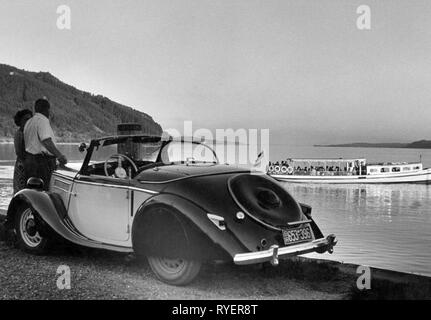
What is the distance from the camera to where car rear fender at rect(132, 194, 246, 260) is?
16.8 feet

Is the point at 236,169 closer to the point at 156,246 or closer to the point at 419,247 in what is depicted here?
the point at 156,246

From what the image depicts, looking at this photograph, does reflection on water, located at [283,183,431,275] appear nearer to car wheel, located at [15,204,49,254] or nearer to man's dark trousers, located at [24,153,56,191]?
man's dark trousers, located at [24,153,56,191]

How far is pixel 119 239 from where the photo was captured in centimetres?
609

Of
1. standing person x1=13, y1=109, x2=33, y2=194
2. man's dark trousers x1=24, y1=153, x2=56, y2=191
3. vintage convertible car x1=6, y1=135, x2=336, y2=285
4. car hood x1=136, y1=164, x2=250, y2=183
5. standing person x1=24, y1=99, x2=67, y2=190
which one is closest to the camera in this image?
vintage convertible car x1=6, y1=135, x2=336, y2=285

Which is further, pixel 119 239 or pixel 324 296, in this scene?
pixel 119 239

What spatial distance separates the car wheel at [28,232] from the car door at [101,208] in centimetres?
80

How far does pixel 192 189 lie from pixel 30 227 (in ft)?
11.6

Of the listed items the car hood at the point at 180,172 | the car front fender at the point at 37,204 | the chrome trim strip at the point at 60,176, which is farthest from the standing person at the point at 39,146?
the car hood at the point at 180,172

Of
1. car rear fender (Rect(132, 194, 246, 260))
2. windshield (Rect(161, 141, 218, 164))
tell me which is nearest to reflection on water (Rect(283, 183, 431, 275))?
windshield (Rect(161, 141, 218, 164))

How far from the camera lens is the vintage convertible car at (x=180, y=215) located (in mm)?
5207

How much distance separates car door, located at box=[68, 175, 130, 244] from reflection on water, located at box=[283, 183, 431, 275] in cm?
855

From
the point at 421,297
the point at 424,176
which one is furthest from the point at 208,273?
the point at 424,176

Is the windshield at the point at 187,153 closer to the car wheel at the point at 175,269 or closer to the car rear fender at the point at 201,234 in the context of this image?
the car rear fender at the point at 201,234
